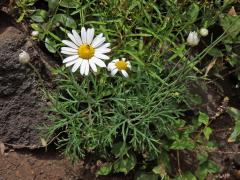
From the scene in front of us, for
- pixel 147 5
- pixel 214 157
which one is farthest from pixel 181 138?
pixel 147 5

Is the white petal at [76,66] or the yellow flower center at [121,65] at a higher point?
the yellow flower center at [121,65]


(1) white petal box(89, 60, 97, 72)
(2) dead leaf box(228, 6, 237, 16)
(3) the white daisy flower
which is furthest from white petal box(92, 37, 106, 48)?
(2) dead leaf box(228, 6, 237, 16)

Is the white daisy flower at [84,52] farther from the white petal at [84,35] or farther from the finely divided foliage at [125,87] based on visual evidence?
the finely divided foliage at [125,87]

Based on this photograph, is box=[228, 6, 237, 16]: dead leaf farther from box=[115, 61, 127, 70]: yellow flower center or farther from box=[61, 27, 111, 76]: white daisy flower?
box=[61, 27, 111, 76]: white daisy flower

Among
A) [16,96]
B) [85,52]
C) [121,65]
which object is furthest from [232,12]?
[16,96]

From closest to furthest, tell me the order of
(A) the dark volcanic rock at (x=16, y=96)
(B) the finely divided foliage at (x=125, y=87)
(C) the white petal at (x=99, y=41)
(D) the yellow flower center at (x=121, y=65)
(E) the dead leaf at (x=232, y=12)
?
(C) the white petal at (x=99, y=41) → (D) the yellow flower center at (x=121, y=65) → (B) the finely divided foliage at (x=125, y=87) → (A) the dark volcanic rock at (x=16, y=96) → (E) the dead leaf at (x=232, y=12)

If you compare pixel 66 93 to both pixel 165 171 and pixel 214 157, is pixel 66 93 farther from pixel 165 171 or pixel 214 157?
pixel 214 157

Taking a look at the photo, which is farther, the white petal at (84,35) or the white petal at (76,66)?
the white petal at (84,35)

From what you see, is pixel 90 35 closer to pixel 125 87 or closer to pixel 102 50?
pixel 102 50

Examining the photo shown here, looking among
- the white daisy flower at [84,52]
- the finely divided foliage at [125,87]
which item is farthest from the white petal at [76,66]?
the finely divided foliage at [125,87]
